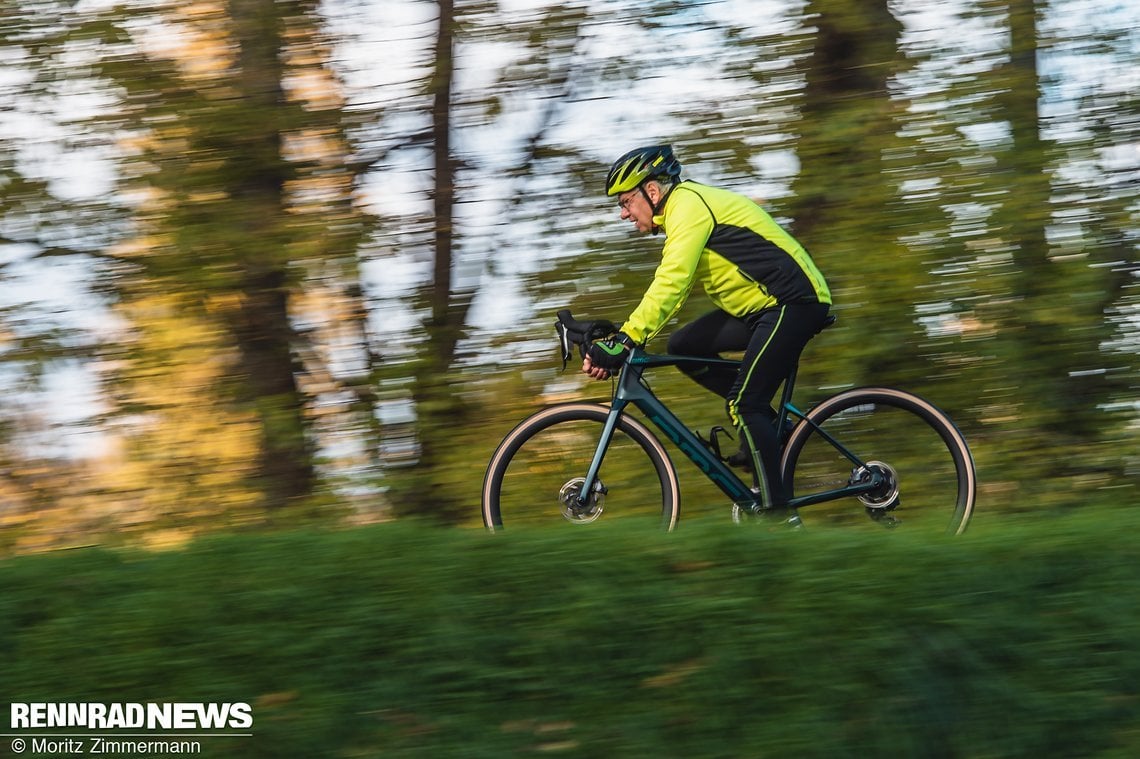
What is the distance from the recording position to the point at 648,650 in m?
4.39

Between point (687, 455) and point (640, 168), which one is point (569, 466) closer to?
point (687, 455)

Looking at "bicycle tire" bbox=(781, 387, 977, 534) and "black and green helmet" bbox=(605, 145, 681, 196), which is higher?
"black and green helmet" bbox=(605, 145, 681, 196)

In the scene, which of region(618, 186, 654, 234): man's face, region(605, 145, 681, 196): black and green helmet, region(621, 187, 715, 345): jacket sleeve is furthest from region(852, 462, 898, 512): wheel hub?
region(605, 145, 681, 196): black and green helmet

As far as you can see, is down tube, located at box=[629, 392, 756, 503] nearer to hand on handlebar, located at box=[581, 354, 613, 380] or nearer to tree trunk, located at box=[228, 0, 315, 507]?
hand on handlebar, located at box=[581, 354, 613, 380]

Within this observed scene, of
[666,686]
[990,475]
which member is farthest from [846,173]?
[666,686]

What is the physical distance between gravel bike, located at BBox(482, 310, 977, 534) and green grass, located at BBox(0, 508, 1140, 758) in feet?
4.38

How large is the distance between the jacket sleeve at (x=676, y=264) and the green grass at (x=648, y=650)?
4.60ft

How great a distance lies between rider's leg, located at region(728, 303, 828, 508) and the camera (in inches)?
232

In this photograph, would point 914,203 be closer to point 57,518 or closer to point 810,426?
point 810,426

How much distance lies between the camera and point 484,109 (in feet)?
29.3

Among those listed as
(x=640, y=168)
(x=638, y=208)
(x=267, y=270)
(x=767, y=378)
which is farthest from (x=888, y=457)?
(x=267, y=270)

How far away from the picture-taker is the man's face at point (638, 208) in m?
6.02

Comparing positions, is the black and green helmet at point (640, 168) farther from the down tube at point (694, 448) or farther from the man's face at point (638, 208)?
the down tube at point (694, 448)

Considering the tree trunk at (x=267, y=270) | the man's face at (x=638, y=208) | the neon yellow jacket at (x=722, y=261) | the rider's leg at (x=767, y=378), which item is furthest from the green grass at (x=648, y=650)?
the tree trunk at (x=267, y=270)
